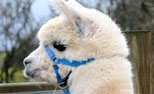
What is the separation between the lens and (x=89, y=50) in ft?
5.68

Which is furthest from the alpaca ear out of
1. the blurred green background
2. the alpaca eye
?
the blurred green background

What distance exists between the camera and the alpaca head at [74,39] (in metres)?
1.74

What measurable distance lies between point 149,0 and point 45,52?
1163cm

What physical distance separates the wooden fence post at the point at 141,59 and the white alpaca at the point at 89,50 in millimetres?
897

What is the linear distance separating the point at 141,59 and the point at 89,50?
118 centimetres

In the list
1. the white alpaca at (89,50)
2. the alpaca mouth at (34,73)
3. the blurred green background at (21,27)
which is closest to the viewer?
the white alpaca at (89,50)

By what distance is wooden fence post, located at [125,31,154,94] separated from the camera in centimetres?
268

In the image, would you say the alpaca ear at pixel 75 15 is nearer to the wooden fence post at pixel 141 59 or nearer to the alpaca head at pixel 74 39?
the alpaca head at pixel 74 39

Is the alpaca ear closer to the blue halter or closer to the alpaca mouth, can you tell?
the blue halter

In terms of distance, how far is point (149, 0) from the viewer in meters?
12.4

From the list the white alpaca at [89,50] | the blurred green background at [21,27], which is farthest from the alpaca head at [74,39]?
the blurred green background at [21,27]

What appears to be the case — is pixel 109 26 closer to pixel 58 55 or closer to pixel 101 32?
pixel 101 32

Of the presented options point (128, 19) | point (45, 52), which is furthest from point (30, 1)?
point (45, 52)

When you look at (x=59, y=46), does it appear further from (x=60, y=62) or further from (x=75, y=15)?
(x=75, y=15)
